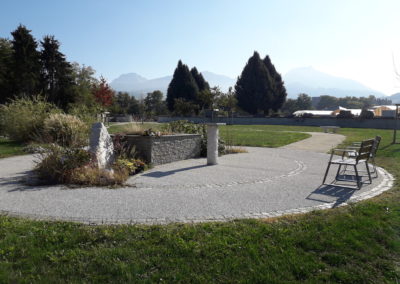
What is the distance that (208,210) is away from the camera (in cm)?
479

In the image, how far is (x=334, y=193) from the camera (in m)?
5.85

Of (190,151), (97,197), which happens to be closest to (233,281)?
(97,197)

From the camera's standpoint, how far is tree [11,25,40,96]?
1149 inches

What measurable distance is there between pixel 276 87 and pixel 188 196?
56381 mm

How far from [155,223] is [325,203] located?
290cm

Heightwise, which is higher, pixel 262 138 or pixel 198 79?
pixel 198 79

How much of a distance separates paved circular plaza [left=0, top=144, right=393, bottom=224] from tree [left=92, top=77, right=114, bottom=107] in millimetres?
40363

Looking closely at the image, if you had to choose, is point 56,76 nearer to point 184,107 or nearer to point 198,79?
point 184,107

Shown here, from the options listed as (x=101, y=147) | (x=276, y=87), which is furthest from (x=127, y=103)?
(x=101, y=147)

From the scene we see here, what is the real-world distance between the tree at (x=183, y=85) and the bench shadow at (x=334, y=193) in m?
54.1

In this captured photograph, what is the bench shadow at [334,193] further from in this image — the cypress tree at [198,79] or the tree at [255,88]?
the cypress tree at [198,79]

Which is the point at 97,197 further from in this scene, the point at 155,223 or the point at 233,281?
the point at 233,281

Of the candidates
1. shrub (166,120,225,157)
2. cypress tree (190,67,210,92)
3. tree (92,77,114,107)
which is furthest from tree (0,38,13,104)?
cypress tree (190,67,210,92)

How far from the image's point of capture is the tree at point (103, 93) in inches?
1849
